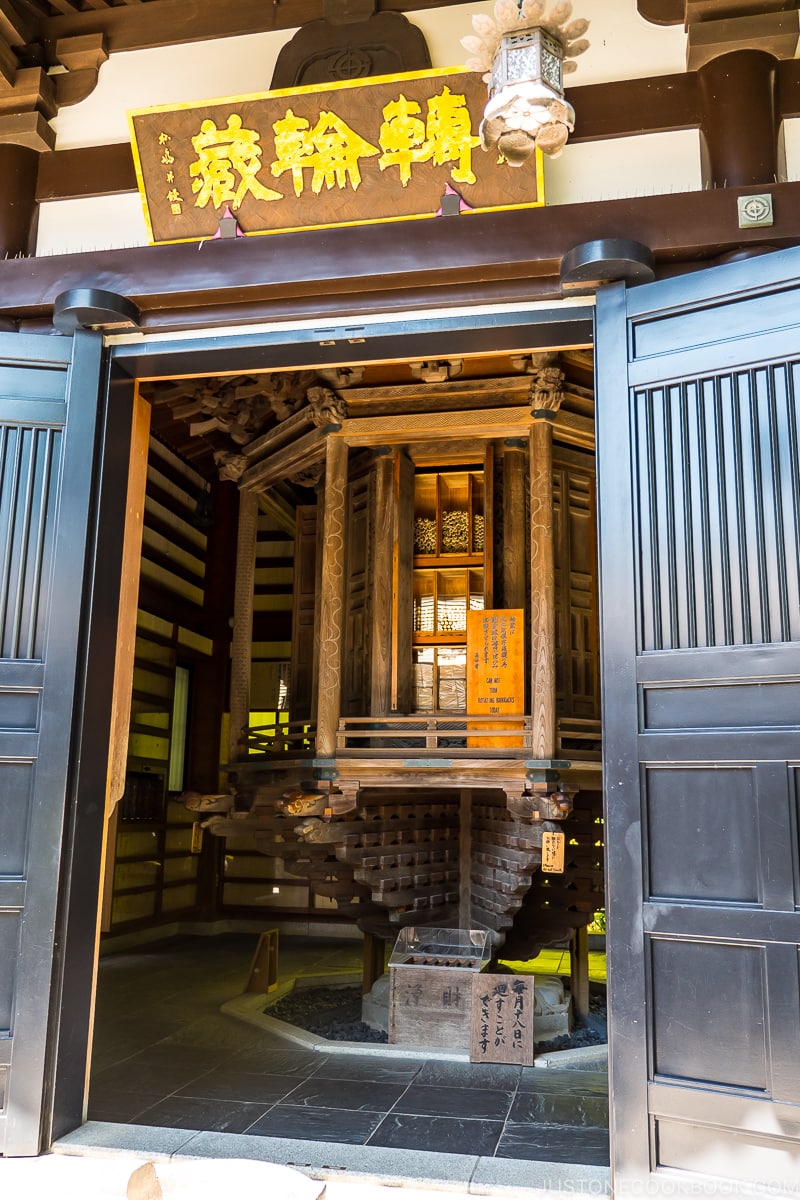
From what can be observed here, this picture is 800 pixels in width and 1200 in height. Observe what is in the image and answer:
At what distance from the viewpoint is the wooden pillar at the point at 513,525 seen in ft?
21.2

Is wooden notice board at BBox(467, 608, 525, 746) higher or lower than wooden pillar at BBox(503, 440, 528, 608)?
lower

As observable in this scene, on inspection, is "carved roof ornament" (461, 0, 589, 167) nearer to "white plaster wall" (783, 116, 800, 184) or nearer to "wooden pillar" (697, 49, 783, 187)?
"wooden pillar" (697, 49, 783, 187)

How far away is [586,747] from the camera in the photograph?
6578mm

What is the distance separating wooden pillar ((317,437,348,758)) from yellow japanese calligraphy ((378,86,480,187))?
309 cm

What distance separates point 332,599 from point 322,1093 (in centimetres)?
289

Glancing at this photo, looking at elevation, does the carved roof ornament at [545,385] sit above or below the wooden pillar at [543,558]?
above

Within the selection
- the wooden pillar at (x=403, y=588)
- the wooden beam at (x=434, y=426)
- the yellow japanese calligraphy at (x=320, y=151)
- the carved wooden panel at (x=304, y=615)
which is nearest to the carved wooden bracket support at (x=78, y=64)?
the yellow japanese calligraphy at (x=320, y=151)

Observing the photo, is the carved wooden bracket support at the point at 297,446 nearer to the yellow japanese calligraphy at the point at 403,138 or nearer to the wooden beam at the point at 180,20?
the wooden beam at the point at 180,20

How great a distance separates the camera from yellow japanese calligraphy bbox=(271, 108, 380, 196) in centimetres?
349

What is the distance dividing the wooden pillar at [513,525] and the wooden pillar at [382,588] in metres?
0.78

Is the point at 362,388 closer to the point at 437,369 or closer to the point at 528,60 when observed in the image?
the point at 437,369

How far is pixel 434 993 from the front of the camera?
19.4 ft

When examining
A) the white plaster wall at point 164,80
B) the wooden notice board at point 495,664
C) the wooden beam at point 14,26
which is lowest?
the wooden notice board at point 495,664

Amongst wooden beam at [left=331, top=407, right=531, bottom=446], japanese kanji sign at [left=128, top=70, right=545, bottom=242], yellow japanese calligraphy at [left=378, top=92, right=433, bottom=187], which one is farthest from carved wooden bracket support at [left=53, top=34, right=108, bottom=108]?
wooden beam at [left=331, top=407, right=531, bottom=446]
